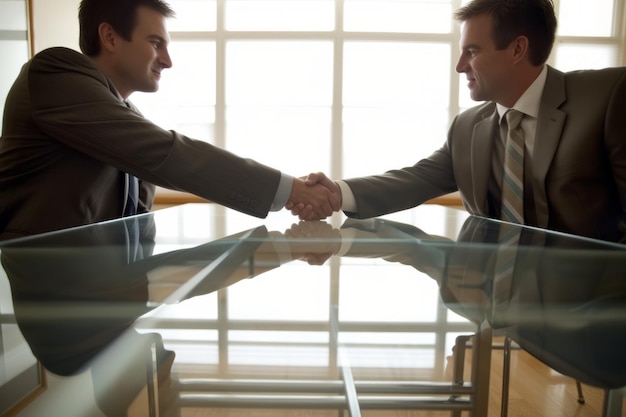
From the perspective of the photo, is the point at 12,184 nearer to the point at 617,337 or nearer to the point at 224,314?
the point at 224,314

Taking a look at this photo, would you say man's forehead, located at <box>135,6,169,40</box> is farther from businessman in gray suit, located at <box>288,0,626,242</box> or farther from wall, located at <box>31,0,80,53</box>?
wall, located at <box>31,0,80,53</box>

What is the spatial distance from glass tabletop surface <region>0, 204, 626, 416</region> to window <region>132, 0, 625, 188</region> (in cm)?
417

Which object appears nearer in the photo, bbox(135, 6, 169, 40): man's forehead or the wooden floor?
the wooden floor

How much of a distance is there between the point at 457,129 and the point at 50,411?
1.44m

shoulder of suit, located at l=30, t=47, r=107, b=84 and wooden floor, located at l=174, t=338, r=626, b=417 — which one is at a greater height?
shoulder of suit, located at l=30, t=47, r=107, b=84

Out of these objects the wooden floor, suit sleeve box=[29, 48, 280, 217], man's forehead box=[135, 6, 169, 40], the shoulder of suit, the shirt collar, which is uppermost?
man's forehead box=[135, 6, 169, 40]

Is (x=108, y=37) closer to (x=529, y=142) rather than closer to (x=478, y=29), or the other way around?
(x=478, y=29)

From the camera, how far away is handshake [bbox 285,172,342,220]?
1.17 meters

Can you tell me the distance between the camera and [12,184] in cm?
103

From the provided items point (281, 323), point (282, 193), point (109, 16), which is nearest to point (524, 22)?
point (282, 193)

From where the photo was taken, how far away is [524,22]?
4.52 feet

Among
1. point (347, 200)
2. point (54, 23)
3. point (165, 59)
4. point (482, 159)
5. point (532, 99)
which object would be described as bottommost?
point (347, 200)

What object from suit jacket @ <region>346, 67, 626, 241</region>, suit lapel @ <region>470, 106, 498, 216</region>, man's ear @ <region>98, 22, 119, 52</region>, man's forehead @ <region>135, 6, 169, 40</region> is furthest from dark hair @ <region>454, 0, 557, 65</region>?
man's ear @ <region>98, 22, 119, 52</region>

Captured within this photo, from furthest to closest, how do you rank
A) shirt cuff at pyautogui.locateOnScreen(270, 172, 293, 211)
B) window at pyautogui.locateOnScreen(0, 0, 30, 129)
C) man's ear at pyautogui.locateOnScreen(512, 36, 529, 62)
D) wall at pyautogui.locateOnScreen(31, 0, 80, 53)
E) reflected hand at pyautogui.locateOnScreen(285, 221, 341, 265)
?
wall at pyautogui.locateOnScreen(31, 0, 80, 53) < window at pyautogui.locateOnScreen(0, 0, 30, 129) < man's ear at pyautogui.locateOnScreen(512, 36, 529, 62) < shirt cuff at pyautogui.locateOnScreen(270, 172, 293, 211) < reflected hand at pyautogui.locateOnScreen(285, 221, 341, 265)
